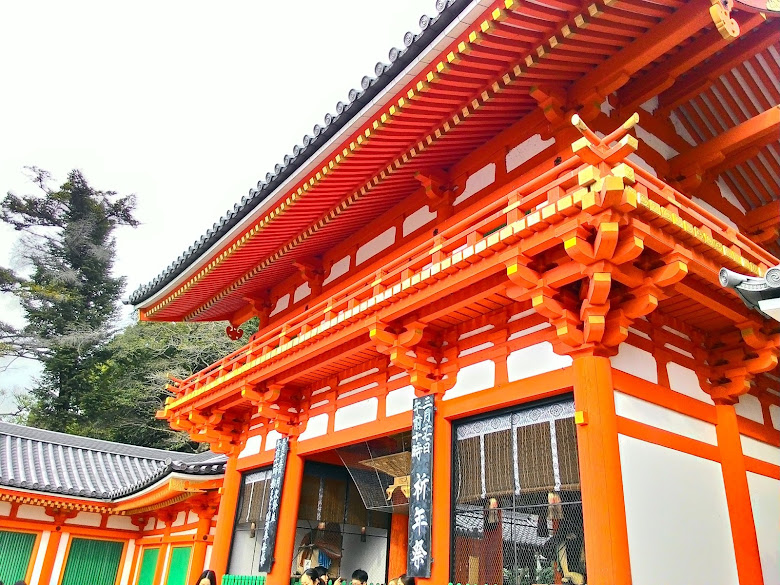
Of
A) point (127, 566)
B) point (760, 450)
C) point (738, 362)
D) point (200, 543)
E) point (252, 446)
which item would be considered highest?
point (738, 362)

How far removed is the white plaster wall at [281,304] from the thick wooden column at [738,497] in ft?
26.9

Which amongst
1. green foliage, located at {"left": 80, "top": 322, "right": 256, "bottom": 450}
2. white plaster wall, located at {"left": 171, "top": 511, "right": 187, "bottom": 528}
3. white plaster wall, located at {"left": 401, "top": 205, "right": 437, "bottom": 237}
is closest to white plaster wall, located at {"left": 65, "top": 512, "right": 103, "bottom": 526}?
white plaster wall, located at {"left": 171, "top": 511, "right": 187, "bottom": 528}

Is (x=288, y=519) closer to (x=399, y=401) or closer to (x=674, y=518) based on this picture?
(x=399, y=401)

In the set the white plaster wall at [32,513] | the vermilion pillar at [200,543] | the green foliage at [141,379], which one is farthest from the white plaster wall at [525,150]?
the green foliage at [141,379]

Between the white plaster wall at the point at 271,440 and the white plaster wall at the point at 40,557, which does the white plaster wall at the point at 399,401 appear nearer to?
the white plaster wall at the point at 271,440

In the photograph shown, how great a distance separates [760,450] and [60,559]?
16.1 metres

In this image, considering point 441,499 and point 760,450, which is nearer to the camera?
point 441,499

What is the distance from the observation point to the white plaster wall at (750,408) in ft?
24.4

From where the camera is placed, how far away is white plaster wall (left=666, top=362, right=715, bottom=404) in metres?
6.77

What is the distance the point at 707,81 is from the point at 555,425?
4.80m

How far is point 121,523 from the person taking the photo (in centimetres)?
1698

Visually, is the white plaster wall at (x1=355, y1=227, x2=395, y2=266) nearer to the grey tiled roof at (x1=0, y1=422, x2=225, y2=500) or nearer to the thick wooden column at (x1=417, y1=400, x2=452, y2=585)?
the thick wooden column at (x1=417, y1=400, x2=452, y2=585)

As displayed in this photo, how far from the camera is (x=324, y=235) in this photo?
10.6 metres

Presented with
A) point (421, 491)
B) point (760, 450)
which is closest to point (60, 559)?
point (421, 491)
